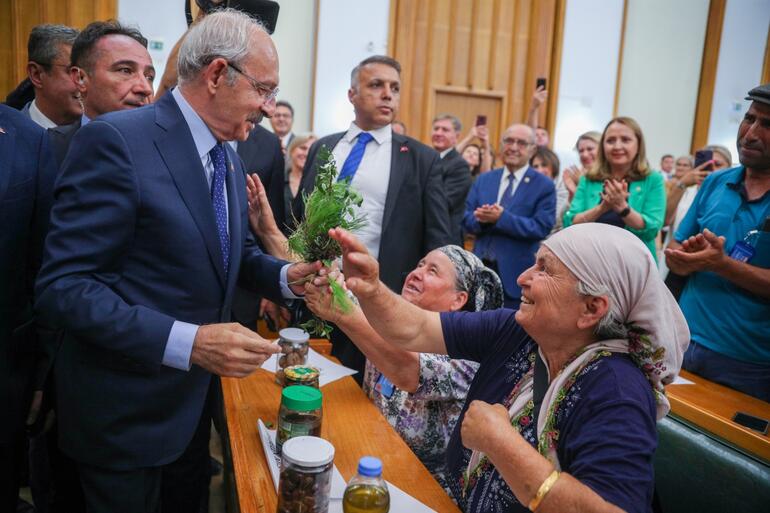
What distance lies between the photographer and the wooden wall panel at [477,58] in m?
8.58

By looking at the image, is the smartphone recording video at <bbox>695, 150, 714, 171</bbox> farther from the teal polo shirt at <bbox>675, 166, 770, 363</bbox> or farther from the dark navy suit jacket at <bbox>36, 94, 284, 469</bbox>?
the dark navy suit jacket at <bbox>36, 94, 284, 469</bbox>

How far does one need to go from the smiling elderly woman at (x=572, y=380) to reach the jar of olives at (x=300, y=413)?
32 centimetres

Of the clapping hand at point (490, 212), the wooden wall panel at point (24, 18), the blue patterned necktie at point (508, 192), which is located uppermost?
the wooden wall panel at point (24, 18)

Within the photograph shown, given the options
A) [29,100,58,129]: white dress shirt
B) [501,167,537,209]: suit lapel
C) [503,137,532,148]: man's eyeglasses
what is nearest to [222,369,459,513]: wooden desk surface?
[29,100,58,129]: white dress shirt

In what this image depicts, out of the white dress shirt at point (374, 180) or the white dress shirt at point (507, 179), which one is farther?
the white dress shirt at point (507, 179)

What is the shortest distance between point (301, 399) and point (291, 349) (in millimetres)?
583

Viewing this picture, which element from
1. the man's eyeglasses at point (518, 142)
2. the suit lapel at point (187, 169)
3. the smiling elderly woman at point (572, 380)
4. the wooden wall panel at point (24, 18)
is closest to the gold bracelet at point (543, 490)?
the smiling elderly woman at point (572, 380)

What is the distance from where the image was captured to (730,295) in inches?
92.6

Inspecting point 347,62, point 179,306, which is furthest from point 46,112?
point 347,62

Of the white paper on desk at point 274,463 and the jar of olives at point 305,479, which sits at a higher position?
the jar of olives at point 305,479

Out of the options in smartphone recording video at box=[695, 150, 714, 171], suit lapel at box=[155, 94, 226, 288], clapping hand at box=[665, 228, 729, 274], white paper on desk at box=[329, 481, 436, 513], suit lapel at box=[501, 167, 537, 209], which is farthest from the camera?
Answer: smartphone recording video at box=[695, 150, 714, 171]

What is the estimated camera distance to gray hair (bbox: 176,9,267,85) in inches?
61.4

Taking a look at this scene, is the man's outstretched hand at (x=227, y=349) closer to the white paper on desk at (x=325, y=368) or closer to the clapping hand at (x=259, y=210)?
the white paper on desk at (x=325, y=368)

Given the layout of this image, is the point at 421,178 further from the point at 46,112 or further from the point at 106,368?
the point at 106,368
